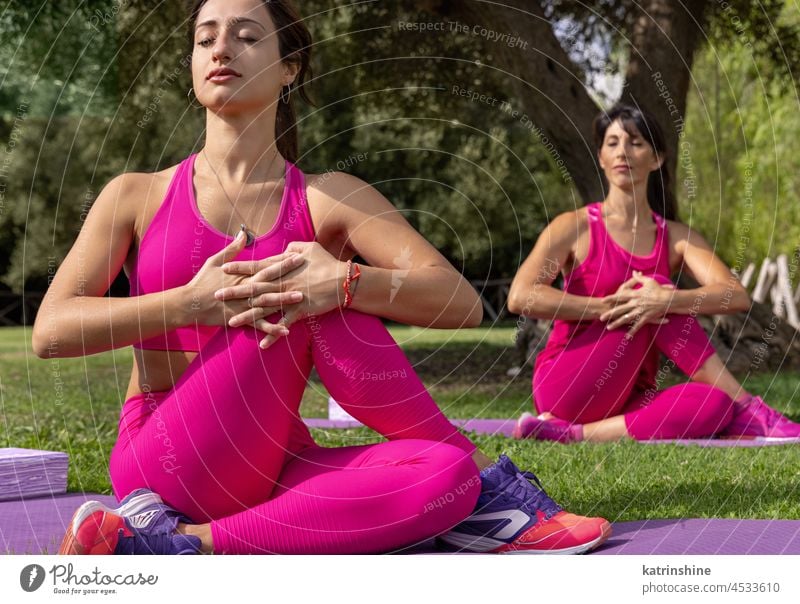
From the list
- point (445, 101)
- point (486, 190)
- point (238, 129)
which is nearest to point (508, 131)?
point (486, 190)

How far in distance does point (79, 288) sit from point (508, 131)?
19.8 metres

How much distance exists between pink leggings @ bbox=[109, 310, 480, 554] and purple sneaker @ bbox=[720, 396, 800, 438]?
3661 millimetres

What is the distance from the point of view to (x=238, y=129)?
3.32m

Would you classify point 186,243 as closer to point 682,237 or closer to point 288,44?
point 288,44

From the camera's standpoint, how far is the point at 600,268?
628 centimetres

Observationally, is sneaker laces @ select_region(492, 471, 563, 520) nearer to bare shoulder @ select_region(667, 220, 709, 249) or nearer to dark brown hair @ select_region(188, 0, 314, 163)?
dark brown hair @ select_region(188, 0, 314, 163)

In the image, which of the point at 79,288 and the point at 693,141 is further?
the point at 693,141

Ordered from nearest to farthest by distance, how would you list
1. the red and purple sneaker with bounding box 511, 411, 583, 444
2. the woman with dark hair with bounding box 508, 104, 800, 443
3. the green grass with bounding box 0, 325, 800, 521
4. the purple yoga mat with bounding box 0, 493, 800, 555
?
the purple yoga mat with bounding box 0, 493, 800, 555
the green grass with bounding box 0, 325, 800, 521
the woman with dark hair with bounding box 508, 104, 800, 443
the red and purple sneaker with bounding box 511, 411, 583, 444

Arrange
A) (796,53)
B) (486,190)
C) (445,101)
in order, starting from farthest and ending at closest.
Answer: (486,190) < (445,101) < (796,53)

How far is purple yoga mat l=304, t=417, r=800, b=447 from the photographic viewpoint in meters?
6.05

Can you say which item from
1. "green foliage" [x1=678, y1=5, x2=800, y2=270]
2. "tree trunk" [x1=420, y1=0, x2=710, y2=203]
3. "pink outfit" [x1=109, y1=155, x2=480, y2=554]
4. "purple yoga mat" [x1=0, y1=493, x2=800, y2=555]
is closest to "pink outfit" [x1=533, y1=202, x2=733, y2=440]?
"purple yoga mat" [x1=0, y1=493, x2=800, y2=555]

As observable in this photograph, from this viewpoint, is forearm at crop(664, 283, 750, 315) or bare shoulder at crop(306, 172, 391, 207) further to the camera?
forearm at crop(664, 283, 750, 315)

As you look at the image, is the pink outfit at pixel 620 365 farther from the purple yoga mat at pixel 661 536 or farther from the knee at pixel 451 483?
the knee at pixel 451 483
